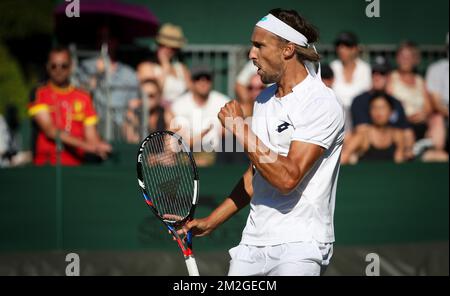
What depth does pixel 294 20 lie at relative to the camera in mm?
4754

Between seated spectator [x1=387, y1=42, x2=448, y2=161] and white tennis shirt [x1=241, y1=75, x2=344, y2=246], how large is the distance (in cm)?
475

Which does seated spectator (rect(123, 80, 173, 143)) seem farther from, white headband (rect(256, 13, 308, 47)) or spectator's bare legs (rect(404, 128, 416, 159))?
white headband (rect(256, 13, 308, 47))

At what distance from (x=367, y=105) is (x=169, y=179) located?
14.3 feet

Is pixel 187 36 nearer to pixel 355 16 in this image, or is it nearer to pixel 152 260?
pixel 355 16

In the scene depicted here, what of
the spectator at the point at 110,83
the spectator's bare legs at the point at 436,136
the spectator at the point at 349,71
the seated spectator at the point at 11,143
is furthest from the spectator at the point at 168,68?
the spectator's bare legs at the point at 436,136

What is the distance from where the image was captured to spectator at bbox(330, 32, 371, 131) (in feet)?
30.3

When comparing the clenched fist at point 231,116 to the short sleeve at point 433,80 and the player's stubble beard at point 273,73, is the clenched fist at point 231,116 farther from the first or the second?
the short sleeve at point 433,80

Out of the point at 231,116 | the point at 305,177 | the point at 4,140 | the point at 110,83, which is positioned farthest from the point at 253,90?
the point at 231,116

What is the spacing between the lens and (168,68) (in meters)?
9.52

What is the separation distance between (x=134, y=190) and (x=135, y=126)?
103 cm

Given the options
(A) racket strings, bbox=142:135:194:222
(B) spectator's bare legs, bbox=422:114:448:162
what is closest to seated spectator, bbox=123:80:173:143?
(B) spectator's bare legs, bbox=422:114:448:162

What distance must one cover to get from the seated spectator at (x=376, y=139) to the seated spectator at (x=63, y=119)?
2293 millimetres

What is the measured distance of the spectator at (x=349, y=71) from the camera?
9.25m

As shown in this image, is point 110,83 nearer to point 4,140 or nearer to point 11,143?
point 11,143
